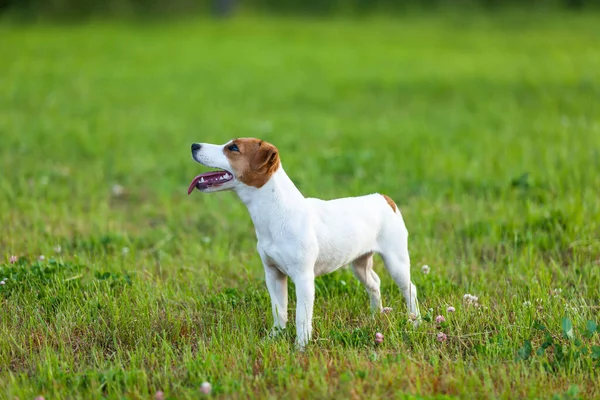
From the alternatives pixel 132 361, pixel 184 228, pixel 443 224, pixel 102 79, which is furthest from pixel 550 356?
pixel 102 79

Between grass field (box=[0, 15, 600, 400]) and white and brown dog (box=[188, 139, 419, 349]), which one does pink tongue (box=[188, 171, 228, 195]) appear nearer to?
white and brown dog (box=[188, 139, 419, 349])

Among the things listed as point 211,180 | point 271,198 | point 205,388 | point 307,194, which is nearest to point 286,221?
point 271,198

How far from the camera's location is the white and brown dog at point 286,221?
4492 millimetres

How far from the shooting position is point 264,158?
4473 mm

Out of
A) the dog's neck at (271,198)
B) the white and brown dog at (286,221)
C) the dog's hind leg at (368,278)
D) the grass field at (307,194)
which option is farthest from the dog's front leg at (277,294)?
the dog's hind leg at (368,278)

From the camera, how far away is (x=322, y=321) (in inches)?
193

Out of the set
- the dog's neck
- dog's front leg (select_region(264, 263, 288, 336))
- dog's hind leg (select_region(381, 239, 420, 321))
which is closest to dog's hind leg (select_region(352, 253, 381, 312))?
dog's hind leg (select_region(381, 239, 420, 321))

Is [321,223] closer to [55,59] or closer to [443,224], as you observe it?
[443,224]

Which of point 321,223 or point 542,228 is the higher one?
point 321,223

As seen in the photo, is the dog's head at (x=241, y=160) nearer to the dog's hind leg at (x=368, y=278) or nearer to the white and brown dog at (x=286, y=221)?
the white and brown dog at (x=286, y=221)

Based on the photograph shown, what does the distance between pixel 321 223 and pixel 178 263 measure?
6.75 feet

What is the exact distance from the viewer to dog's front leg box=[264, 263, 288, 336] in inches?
187

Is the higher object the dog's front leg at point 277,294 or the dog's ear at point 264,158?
the dog's ear at point 264,158

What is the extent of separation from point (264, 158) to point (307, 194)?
3.78 m
